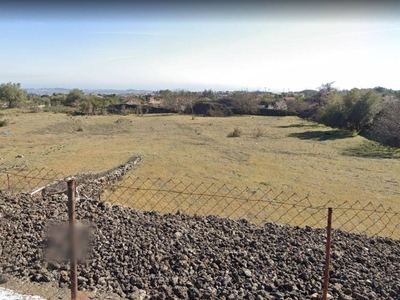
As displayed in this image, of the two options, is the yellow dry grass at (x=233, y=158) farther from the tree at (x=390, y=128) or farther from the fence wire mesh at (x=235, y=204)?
the tree at (x=390, y=128)

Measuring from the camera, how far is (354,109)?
25719 mm

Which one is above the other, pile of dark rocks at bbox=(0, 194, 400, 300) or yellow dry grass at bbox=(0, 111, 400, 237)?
pile of dark rocks at bbox=(0, 194, 400, 300)

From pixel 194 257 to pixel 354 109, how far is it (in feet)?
84.2

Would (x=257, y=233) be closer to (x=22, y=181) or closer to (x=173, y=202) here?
(x=173, y=202)

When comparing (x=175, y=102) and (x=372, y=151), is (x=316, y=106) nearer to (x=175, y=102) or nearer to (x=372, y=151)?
(x=175, y=102)

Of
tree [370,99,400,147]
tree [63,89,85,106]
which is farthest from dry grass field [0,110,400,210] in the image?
tree [63,89,85,106]

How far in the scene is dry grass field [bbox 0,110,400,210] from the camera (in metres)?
10.9

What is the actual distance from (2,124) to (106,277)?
82.7 ft

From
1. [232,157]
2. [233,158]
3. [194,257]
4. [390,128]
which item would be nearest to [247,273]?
[194,257]

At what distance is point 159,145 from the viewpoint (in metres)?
17.9

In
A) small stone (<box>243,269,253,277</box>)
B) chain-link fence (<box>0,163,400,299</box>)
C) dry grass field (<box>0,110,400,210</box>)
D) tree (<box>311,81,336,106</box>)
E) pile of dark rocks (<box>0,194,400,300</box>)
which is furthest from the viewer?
tree (<box>311,81,336,106</box>)

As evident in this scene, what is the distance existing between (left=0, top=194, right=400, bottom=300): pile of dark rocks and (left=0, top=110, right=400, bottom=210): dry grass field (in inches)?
202

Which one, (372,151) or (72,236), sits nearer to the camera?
(72,236)

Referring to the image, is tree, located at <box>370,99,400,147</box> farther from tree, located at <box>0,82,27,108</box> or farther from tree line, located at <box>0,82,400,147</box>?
tree, located at <box>0,82,27,108</box>
